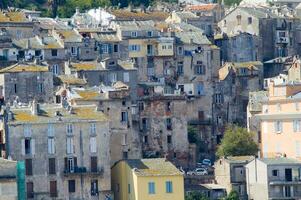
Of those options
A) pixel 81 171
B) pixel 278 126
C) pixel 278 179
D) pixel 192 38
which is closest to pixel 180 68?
pixel 192 38

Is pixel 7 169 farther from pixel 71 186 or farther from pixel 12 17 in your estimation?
pixel 12 17

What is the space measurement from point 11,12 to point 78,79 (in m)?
14.8

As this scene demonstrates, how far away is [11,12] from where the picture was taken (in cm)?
12450

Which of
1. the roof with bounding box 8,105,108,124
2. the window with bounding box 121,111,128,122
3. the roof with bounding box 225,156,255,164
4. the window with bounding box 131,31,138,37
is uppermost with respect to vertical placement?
the window with bounding box 131,31,138,37

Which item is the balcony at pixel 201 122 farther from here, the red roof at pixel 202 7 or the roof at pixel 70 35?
the red roof at pixel 202 7

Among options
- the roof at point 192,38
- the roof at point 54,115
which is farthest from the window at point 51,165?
the roof at point 192,38

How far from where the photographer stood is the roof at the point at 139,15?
431 ft

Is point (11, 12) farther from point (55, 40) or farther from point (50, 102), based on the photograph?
point (50, 102)

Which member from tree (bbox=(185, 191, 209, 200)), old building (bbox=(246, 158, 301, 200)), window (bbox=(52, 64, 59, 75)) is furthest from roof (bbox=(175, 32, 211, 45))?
tree (bbox=(185, 191, 209, 200))

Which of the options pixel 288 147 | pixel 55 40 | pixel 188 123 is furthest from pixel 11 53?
pixel 288 147

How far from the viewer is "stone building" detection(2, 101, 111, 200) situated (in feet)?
322

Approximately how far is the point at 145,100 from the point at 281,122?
8.75 meters

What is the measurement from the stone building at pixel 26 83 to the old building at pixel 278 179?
45.5 feet

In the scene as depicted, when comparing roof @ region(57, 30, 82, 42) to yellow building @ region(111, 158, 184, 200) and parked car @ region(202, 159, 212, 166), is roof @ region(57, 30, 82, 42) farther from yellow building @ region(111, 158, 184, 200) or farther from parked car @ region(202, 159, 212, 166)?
yellow building @ region(111, 158, 184, 200)
